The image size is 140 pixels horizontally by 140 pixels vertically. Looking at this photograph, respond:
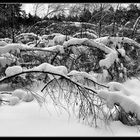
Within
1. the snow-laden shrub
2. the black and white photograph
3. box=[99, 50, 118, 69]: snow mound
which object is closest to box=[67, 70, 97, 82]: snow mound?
the black and white photograph

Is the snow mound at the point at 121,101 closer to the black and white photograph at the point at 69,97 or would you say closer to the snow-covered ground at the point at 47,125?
the black and white photograph at the point at 69,97

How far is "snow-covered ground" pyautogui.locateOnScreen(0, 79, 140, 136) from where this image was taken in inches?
76.7

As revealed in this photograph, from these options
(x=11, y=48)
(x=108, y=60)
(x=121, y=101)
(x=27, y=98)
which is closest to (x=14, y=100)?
(x=27, y=98)

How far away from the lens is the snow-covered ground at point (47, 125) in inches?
76.7

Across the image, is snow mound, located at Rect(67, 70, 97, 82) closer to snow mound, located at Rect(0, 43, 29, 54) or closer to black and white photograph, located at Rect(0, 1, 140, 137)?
black and white photograph, located at Rect(0, 1, 140, 137)

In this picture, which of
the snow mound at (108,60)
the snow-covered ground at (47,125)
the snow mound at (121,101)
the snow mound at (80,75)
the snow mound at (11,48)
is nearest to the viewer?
the snow-covered ground at (47,125)

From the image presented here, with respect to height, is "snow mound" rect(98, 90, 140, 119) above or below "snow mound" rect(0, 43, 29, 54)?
below

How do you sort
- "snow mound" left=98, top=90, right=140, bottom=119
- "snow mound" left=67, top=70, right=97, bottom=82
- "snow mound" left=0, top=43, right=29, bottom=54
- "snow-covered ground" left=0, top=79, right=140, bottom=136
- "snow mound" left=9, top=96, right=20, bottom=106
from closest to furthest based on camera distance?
"snow-covered ground" left=0, top=79, right=140, bottom=136
"snow mound" left=98, top=90, right=140, bottom=119
"snow mound" left=67, top=70, right=97, bottom=82
"snow mound" left=9, top=96, right=20, bottom=106
"snow mound" left=0, top=43, right=29, bottom=54

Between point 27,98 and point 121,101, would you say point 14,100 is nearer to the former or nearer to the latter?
point 27,98

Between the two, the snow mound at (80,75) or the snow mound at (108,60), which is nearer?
the snow mound at (80,75)

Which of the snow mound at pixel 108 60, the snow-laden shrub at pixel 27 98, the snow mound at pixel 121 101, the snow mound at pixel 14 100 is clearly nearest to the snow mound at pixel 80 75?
the snow mound at pixel 121 101

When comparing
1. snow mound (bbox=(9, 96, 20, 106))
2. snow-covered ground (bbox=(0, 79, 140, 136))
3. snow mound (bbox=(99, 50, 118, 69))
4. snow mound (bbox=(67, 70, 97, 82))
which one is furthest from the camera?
snow mound (bbox=(99, 50, 118, 69))

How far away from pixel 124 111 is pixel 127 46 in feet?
10.1

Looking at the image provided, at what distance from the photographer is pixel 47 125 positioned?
204 cm
